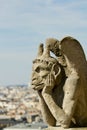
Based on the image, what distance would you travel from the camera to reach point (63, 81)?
670 cm

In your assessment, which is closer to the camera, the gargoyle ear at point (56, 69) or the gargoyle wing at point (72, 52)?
the gargoyle wing at point (72, 52)

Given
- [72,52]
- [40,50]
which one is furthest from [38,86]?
[72,52]

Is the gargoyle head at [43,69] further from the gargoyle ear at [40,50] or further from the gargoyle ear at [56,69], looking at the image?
the gargoyle ear at [40,50]

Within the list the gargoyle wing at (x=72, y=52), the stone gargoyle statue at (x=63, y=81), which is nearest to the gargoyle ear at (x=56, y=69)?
the stone gargoyle statue at (x=63, y=81)

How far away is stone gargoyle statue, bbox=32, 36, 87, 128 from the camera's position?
652 centimetres

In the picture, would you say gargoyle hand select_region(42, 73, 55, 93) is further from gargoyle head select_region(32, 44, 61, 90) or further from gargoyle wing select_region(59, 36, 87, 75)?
gargoyle wing select_region(59, 36, 87, 75)

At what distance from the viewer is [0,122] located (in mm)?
93562

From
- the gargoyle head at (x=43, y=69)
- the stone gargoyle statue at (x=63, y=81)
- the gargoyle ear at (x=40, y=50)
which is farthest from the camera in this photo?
the gargoyle ear at (x=40, y=50)

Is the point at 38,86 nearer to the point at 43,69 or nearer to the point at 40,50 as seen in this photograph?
the point at 43,69

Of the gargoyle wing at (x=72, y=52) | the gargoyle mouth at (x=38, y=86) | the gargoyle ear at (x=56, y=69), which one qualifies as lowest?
the gargoyle mouth at (x=38, y=86)

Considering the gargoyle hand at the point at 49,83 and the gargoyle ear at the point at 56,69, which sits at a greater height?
the gargoyle ear at the point at 56,69

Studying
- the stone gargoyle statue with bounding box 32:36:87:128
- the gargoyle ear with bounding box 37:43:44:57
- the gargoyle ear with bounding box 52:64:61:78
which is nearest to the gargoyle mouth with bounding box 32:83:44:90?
the stone gargoyle statue with bounding box 32:36:87:128

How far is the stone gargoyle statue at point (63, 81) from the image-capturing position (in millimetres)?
6520

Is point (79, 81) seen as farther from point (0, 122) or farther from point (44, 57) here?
point (0, 122)
